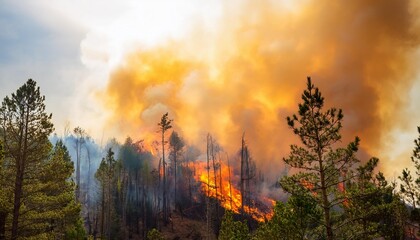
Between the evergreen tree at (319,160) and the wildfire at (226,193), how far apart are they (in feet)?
153

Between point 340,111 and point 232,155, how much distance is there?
75366 millimetres

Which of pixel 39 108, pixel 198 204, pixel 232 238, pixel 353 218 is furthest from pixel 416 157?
pixel 198 204

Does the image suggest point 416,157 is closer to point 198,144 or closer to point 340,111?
point 340,111

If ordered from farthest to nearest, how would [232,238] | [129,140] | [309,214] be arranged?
[129,140] → [232,238] → [309,214]

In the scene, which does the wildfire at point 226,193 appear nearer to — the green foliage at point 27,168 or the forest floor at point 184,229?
the forest floor at point 184,229

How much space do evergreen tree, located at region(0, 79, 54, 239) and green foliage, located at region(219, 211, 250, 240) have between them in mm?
16610

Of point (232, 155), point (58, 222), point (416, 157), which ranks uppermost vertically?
point (232, 155)

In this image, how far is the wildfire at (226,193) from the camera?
2813 inches

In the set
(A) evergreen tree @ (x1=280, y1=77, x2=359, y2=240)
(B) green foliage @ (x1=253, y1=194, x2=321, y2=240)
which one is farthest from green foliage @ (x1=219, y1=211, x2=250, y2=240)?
(A) evergreen tree @ (x1=280, y1=77, x2=359, y2=240)

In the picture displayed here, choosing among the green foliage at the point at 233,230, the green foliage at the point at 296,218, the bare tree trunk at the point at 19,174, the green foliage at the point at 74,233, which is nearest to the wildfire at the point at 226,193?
the green foliage at the point at 233,230

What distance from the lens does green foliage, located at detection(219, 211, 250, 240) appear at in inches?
1162

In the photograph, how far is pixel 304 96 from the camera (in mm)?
18859

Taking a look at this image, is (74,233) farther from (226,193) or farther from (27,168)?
(226,193)

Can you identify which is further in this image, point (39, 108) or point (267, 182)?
point (267, 182)
